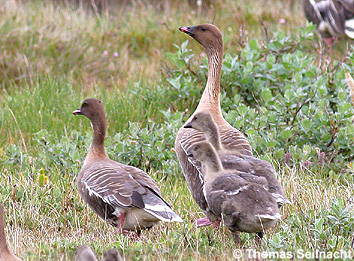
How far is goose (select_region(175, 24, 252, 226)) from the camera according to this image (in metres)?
6.40

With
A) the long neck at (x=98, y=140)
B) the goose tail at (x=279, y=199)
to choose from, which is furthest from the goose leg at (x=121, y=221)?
the goose tail at (x=279, y=199)

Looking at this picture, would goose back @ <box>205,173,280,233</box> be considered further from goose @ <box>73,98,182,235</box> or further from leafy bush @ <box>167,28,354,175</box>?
leafy bush @ <box>167,28,354,175</box>

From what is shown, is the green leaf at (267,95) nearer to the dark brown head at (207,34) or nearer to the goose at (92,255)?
the dark brown head at (207,34)

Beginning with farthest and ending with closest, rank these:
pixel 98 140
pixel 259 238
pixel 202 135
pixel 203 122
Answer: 1. pixel 98 140
2. pixel 202 135
3. pixel 203 122
4. pixel 259 238

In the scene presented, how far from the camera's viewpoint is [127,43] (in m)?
12.9

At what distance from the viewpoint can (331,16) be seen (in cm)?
1286

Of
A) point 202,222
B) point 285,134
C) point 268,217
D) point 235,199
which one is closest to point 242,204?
point 235,199

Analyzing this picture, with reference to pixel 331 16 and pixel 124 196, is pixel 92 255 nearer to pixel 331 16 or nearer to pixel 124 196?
pixel 124 196

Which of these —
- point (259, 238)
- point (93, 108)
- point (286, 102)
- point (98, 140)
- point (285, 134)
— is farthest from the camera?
point (286, 102)

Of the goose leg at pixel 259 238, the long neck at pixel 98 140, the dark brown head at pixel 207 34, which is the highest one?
the dark brown head at pixel 207 34

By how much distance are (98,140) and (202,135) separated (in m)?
0.94

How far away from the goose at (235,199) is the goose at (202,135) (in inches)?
15.0

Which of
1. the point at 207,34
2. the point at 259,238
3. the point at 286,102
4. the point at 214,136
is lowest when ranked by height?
the point at 259,238

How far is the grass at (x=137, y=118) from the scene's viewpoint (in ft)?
19.3
